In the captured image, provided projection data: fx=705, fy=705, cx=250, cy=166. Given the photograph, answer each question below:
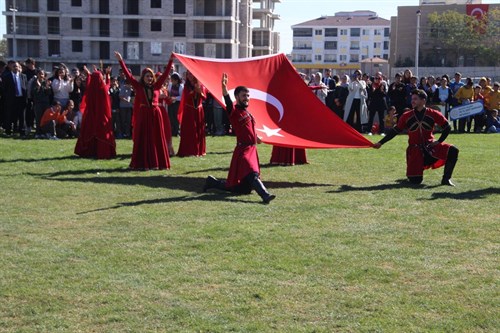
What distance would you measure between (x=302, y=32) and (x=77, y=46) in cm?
6751

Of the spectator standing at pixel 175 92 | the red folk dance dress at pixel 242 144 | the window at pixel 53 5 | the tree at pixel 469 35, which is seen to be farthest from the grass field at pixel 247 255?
the tree at pixel 469 35

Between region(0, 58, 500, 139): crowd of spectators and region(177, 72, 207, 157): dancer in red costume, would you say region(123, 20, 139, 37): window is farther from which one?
region(177, 72, 207, 157): dancer in red costume

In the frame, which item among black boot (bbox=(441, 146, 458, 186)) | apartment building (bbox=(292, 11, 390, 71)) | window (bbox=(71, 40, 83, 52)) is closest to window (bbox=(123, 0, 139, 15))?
window (bbox=(71, 40, 83, 52))

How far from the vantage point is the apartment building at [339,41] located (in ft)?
423

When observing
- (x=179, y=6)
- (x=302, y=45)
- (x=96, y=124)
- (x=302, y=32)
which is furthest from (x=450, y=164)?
(x=302, y=45)

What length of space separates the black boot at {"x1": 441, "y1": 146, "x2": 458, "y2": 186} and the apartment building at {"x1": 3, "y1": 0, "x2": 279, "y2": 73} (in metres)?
60.8

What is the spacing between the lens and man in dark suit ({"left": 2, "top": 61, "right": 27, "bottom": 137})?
1834 cm

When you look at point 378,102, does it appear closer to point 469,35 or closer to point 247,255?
point 247,255

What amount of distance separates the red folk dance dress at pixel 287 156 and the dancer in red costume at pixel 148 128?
2.23 meters

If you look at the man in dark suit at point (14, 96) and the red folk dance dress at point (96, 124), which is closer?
the red folk dance dress at point (96, 124)

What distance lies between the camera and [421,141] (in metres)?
11.3

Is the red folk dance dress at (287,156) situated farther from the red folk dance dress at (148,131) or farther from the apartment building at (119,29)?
the apartment building at (119,29)

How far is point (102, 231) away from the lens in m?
7.88

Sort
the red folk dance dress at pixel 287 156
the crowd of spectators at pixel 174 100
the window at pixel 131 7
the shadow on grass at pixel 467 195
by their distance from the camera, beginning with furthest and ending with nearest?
the window at pixel 131 7 < the crowd of spectators at pixel 174 100 < the red folk dance dress at pixel 287 156 < the shadow on grass at pixel 467 195
